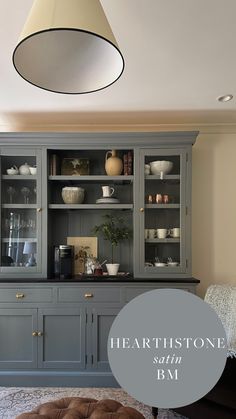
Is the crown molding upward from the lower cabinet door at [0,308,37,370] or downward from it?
upward

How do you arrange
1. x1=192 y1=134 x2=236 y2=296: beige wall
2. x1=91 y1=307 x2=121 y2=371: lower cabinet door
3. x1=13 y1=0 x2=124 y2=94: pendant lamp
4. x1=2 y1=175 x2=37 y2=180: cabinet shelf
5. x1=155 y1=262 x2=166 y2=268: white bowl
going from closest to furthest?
x1=13 y1=0 x2=124 y2=94: pendant lamp
x1=91 y1=307 x2=121 y2=371: lower cabinet door
x1=155 y1=262 x2=166 y2=268: white bowl
x1=2 y1=175 x2=37 y2=180: cabinet shelf
x1=192 y1=134 x2=236 y2=296: beige wall

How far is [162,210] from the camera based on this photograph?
282 centimetres

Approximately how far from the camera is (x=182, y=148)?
2748mm

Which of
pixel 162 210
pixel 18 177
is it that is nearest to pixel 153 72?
pixel 162 210

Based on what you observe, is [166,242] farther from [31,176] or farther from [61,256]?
[31,176]

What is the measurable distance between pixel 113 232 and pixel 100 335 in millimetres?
944

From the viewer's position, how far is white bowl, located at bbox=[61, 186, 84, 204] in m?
2.88

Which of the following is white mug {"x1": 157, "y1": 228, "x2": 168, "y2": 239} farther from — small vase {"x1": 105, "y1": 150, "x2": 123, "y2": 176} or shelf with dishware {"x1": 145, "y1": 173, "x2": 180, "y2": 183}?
small vase {"x1": 105, "y1": 150, "x2": 123, "y2": 176}

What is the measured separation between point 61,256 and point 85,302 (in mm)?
494

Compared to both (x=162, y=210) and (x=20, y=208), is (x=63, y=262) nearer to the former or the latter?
(x=20, y=208)

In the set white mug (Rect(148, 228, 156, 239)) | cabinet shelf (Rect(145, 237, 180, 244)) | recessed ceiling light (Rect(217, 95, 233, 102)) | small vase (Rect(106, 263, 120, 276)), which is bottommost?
small vase (Rect(106, 263, 120, 276))

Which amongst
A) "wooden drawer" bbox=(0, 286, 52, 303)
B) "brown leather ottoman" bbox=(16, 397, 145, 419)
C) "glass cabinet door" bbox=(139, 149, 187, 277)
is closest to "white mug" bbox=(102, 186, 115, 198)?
"glass cabinet door" bbox=(139, 149, 187, 277)

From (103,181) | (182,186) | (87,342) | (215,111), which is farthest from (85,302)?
(215,111)

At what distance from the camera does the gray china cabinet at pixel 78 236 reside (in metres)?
2.61
